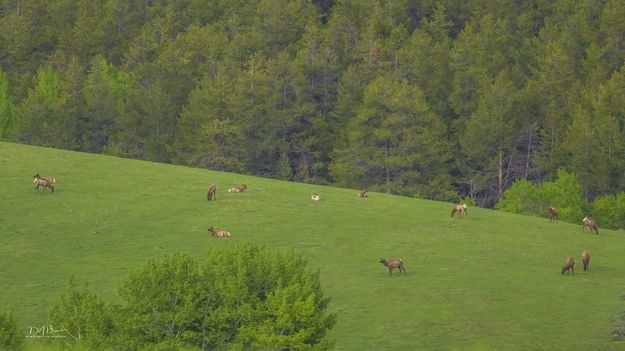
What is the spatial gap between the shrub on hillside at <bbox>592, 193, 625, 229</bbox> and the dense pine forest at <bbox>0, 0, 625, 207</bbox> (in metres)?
6.11

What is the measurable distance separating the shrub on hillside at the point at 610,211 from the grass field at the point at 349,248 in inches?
1277

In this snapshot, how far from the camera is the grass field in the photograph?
4406 centimetres

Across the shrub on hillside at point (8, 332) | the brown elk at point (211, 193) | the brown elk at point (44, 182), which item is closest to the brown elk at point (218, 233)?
the brown elk at point (211, 193)

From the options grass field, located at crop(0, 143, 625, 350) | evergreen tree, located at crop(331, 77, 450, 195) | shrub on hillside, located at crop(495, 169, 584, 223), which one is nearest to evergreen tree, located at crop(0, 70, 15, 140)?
evergreen tree, located at crop(331, 77, 450, 195)

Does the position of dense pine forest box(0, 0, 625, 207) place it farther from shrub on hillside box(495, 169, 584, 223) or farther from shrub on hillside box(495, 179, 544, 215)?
shrub on hillside box(495, 179, 544, 215)

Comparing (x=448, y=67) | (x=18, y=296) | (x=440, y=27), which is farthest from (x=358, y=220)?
(x=440, y=27)

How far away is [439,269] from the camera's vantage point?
5097cm

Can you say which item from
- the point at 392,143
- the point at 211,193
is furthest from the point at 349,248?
the point at 392,143

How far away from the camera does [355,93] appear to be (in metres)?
122

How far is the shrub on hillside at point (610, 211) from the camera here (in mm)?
95287

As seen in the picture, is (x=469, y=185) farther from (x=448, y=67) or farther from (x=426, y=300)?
(x=426, y=300)

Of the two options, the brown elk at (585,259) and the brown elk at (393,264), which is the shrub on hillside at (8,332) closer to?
the brown elk at (393,264)

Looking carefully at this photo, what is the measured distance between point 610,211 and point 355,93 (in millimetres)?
34256
